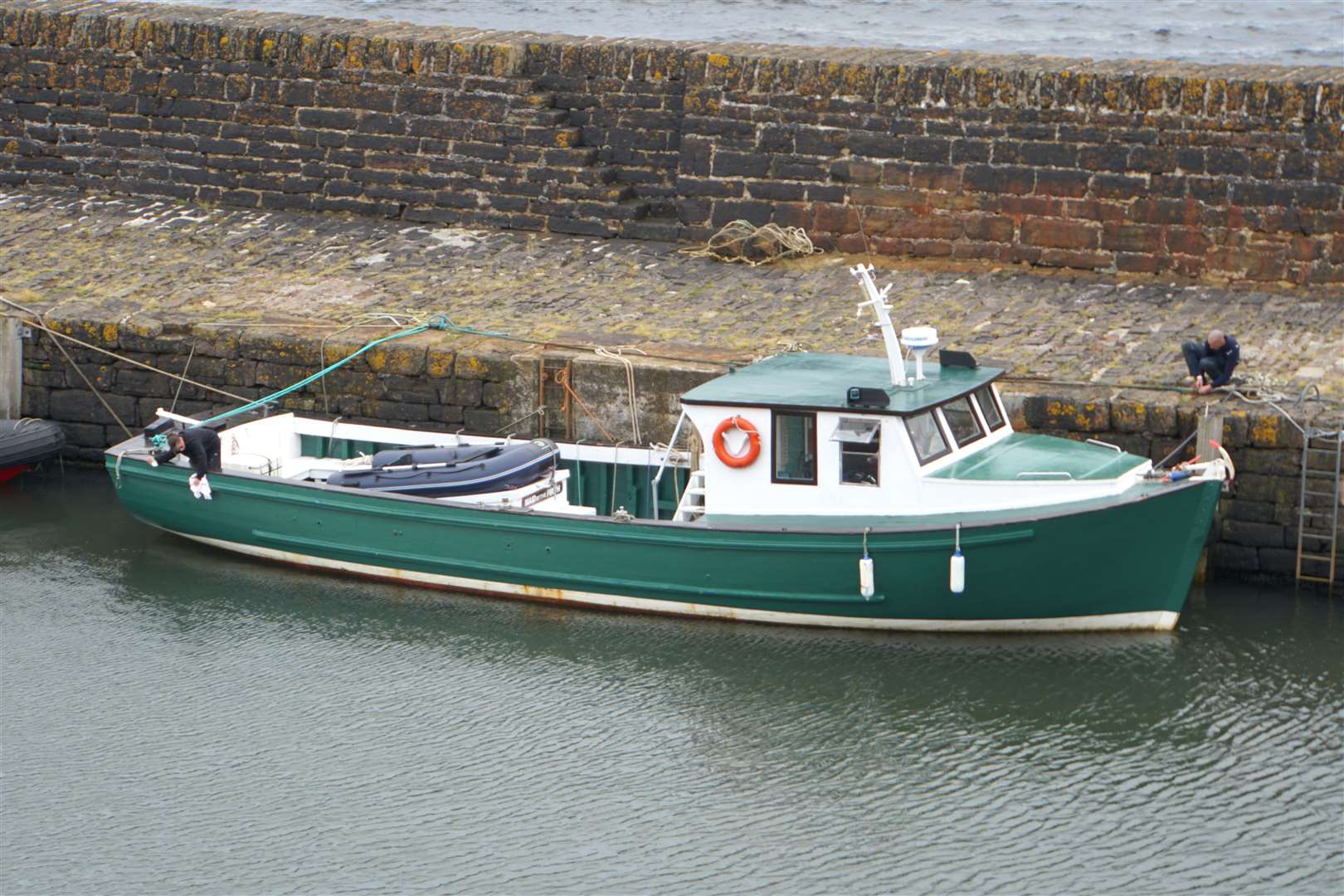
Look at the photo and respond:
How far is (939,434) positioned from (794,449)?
82cm

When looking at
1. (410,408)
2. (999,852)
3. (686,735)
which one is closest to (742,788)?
(686,735)

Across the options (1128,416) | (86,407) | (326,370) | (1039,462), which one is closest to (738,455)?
(1039,462)

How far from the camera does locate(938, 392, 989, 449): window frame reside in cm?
1132

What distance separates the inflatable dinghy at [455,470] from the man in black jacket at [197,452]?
2.66 ft

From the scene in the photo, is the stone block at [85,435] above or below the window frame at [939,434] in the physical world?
below

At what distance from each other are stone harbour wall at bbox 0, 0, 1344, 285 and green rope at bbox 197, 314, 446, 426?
2.41 m

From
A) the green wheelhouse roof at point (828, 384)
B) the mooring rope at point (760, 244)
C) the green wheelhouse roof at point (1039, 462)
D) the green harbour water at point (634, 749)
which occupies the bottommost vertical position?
the green harbour water at point (634, 749)

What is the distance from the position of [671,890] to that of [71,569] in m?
5.72

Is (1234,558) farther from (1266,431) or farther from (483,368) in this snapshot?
(483,368)

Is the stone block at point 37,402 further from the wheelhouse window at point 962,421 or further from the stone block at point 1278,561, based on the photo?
the stone block at point 1278,561

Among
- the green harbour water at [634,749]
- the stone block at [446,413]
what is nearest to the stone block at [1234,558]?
the green harbour water at [634,749]

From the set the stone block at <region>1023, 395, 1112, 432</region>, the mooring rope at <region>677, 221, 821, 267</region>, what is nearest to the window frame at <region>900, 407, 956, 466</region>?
the stone block at <region>1023, 395, 1112, 432</region>

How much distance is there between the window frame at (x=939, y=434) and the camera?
11.0 m

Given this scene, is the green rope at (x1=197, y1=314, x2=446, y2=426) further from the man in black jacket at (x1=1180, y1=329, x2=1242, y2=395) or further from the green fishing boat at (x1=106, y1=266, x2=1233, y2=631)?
the man in black jacket at (x1=1180, y1=329, x2=1242, y2=395)
